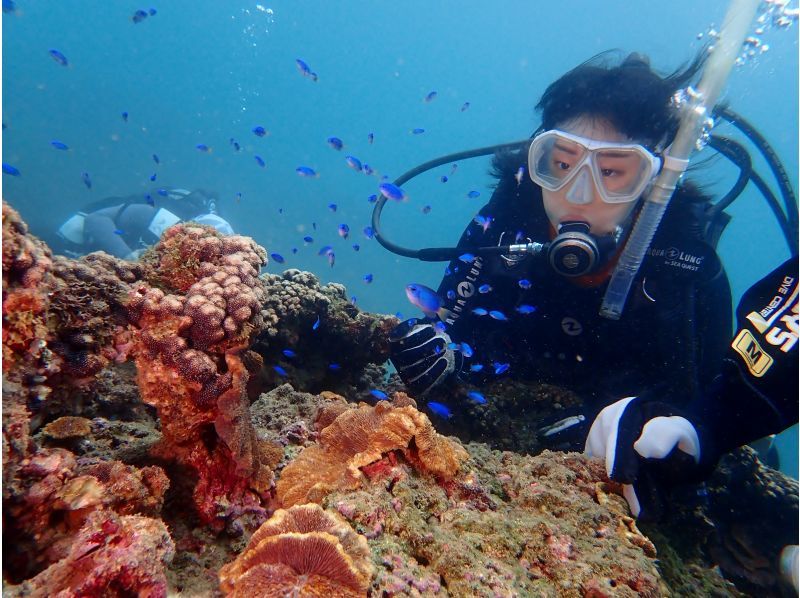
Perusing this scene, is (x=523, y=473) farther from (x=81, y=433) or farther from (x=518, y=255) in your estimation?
(x=518, y=255)

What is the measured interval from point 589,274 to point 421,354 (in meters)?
2.16

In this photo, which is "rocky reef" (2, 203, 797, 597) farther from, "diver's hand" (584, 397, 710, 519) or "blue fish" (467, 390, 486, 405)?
"blue fish" (467, 390, 486, 405)

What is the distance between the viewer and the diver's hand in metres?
2.45

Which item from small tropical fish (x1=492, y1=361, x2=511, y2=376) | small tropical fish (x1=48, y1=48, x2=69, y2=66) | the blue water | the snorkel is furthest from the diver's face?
the blue water

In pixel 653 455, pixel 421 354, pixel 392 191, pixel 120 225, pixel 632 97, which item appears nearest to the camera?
pixel 653 455

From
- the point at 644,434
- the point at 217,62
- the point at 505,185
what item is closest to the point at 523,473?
the point at 644,434

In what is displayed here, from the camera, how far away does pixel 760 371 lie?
218 centimetres

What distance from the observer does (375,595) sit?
146 centimetres

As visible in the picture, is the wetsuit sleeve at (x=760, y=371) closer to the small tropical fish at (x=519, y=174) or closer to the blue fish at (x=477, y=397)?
the blue fish at (x=477, y=397)

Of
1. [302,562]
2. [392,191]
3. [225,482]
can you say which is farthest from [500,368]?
[302,562]

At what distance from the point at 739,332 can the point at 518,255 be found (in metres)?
2.75

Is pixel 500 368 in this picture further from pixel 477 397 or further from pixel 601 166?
pixel 601 166

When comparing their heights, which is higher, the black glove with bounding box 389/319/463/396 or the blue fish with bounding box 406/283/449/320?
the blue fish with bounding box 406/283/449/320

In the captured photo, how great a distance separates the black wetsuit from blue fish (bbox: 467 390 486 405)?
0.38 metres
